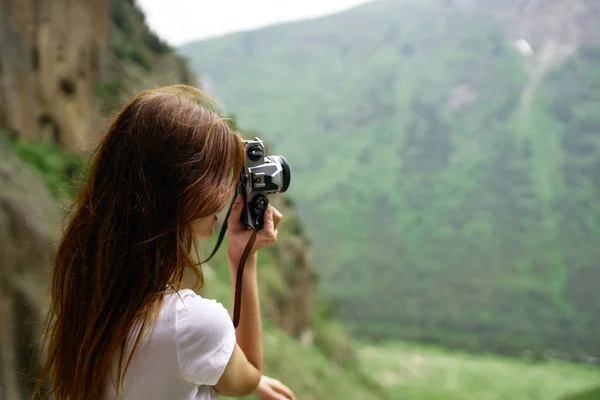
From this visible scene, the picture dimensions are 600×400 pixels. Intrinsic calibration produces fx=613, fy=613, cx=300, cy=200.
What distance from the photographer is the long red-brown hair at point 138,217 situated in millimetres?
931

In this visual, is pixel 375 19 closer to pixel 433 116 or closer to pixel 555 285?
pixel 433 116

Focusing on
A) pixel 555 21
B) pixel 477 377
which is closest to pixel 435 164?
pixel 477 377

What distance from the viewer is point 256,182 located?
1.05 metres

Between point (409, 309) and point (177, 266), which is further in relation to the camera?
point (409, 309)

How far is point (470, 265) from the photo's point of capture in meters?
14.6

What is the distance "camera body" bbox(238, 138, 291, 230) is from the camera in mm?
1049

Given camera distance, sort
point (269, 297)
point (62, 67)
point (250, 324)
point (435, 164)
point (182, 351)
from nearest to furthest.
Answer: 1. point (182, 351)
2. point (250, 324)
3. point (62, 67)
4. point (269, 297)
5. point (435, 164)

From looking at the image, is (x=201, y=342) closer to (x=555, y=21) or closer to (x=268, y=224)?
(x=268, y=224)

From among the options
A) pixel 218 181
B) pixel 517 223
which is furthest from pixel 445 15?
pixel 218 181

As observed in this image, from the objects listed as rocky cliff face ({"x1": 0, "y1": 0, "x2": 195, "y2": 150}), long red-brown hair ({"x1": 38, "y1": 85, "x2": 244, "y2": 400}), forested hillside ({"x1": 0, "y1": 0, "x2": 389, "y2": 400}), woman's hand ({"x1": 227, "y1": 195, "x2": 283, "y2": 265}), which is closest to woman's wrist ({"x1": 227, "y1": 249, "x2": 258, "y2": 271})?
woman's hand ({"x1": 227, "y1": 195, "x2": 283, "y2": 265})

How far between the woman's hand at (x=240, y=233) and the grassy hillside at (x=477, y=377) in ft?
33.2

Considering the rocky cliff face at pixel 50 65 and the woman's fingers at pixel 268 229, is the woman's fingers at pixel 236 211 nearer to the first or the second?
the woman's fingers at pixel 268 229

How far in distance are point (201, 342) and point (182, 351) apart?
3 centimetres

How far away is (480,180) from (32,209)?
1362 cm
